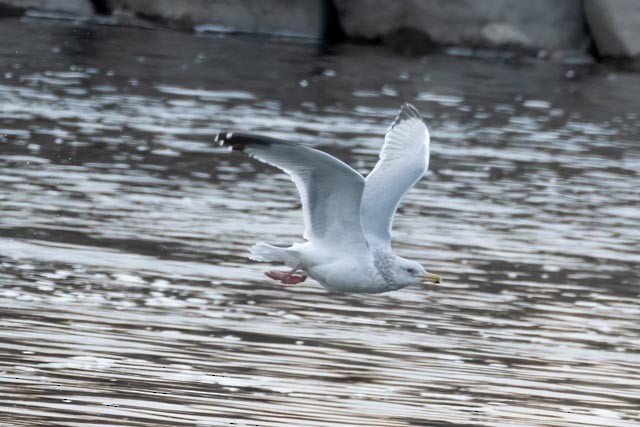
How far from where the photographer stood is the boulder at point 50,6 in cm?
2784

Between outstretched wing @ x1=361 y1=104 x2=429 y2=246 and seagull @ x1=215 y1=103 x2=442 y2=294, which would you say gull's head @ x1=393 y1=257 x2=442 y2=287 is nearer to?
seagull @ x1=215 y1=103 x2=442 y2=294

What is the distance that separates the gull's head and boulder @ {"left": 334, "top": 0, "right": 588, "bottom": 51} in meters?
19.0

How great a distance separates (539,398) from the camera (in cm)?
900

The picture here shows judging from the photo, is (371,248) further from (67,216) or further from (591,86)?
(591,86)

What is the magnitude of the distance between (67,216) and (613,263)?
4.75m

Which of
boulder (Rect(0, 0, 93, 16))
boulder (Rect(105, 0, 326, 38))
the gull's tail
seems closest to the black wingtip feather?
the gull's tail

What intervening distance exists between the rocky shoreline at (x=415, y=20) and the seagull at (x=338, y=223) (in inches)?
740

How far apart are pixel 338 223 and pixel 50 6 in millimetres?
20629

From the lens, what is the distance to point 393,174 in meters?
9.23

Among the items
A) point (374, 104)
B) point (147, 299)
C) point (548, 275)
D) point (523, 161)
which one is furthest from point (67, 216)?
point (374, 104)

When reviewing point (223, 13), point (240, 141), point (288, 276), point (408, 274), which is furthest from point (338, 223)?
point (223, 13)

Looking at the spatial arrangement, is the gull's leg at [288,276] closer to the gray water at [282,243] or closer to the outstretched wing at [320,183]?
the outstretched wing at [320,183]

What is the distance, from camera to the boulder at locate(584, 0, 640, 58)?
88.0 ft

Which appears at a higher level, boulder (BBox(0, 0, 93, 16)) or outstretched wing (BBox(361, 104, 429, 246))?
outstretched wing (BBox(361, 104, 429, 246))
